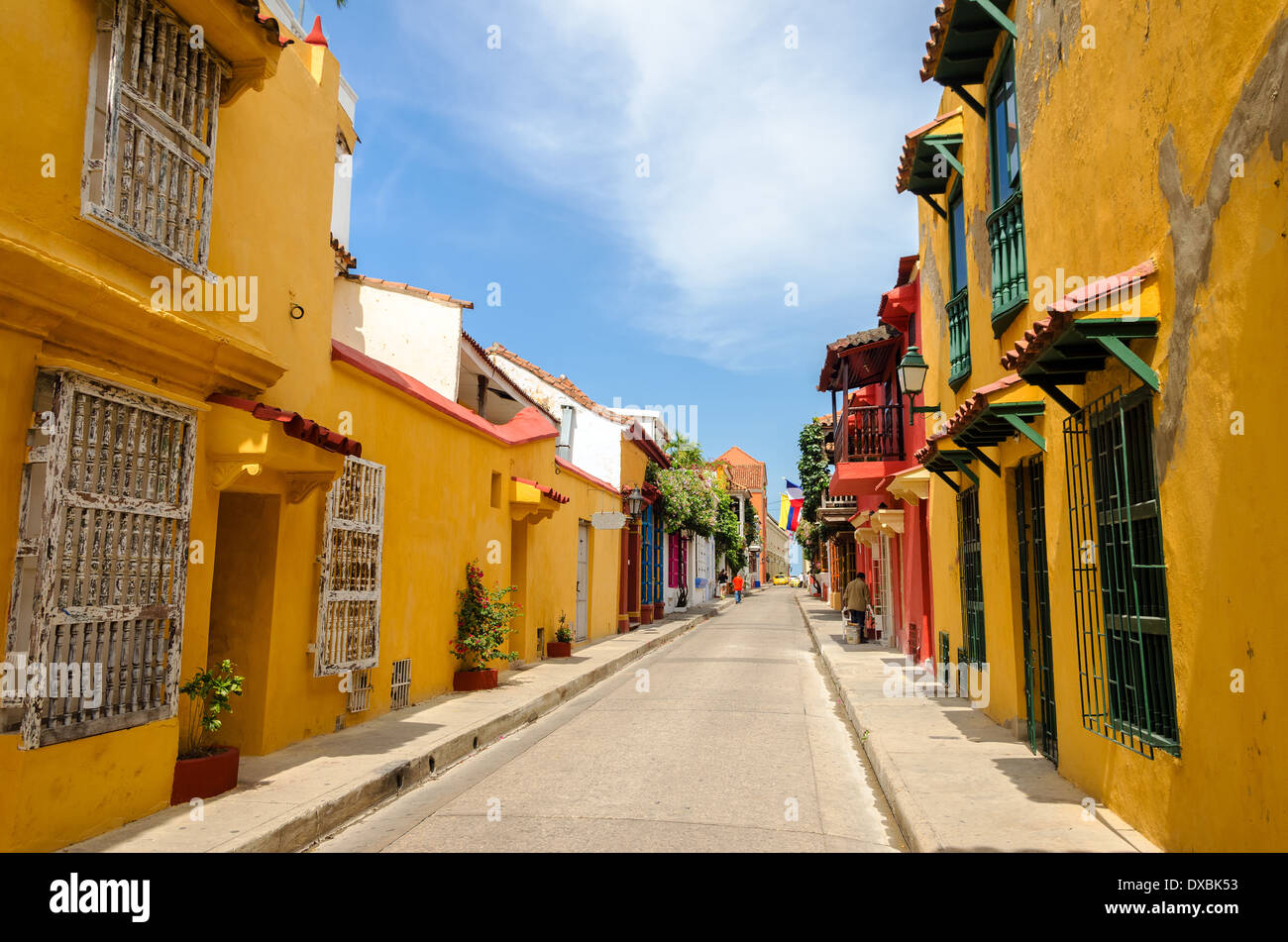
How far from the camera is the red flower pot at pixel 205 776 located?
5.98 meters

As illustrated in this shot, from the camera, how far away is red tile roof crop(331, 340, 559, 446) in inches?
352

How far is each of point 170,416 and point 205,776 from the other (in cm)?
257

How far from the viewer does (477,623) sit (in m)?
12.1

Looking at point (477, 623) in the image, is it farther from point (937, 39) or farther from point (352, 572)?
point (937, 39)

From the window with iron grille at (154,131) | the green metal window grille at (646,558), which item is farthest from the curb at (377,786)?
the green metal window grille at (646,558)

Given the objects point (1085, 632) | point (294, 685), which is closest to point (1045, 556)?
point (1085, 632)

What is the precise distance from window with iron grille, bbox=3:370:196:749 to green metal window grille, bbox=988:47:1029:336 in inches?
278

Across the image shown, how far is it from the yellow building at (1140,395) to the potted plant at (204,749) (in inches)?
237

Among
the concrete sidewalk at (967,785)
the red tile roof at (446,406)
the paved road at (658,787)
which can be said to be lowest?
the paved road at (658,787)

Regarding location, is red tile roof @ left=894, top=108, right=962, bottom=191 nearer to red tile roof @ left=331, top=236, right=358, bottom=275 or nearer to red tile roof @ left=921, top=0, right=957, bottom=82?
red tile roof @ left=921, top=0, right=957, bottom=82

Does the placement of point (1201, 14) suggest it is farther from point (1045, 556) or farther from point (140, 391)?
point (140, 391)

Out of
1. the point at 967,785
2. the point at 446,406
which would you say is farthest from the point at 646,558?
the point at 967,785

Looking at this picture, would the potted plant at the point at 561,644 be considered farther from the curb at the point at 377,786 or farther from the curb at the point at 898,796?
the curb at the point at 898,796
